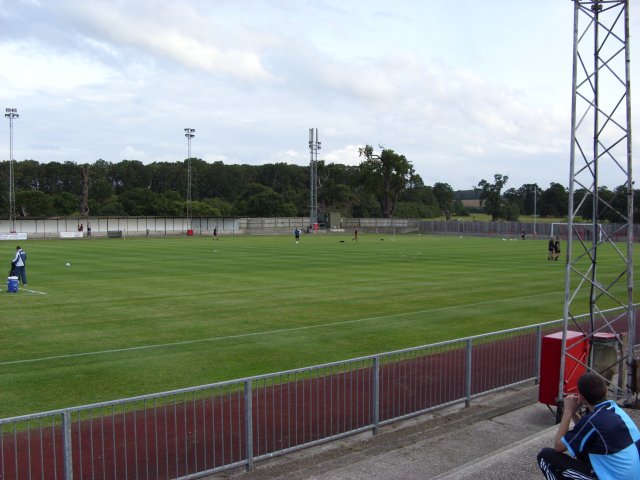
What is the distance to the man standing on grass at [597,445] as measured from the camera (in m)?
5.15

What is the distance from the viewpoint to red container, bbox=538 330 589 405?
→ 9.80 metres

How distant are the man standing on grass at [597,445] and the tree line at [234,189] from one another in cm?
10462

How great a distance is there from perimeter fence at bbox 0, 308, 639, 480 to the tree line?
326 feet

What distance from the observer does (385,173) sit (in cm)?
13062

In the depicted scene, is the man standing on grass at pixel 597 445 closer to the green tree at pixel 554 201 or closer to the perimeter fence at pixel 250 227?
the perimeter fence at pixel 250 227

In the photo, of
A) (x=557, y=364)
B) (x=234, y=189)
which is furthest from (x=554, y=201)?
(x=557, y=364)

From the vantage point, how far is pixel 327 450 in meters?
8.42

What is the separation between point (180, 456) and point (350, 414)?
8.18 feet

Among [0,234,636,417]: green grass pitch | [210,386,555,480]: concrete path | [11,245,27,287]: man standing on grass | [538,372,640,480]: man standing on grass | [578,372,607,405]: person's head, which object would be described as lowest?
[0,234,636,417]: green grass pitch

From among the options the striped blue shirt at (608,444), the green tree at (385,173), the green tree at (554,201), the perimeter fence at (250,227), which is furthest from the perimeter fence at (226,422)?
the green tree at (554,201)

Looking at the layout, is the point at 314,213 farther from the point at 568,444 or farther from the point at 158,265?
the point at 568,444

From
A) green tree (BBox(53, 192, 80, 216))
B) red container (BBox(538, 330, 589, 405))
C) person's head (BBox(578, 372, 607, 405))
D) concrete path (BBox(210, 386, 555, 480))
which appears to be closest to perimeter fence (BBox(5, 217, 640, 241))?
green tree (BBox(53, 192, 80, 216))

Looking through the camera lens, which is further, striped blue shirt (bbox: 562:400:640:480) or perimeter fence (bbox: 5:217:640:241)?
perimeter fence (bbox: 5:217:640:241)

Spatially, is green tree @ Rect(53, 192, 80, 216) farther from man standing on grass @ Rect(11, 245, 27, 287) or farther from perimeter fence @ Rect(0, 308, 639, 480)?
perimeter fence @ Rect(0, 308, 639, 480)
